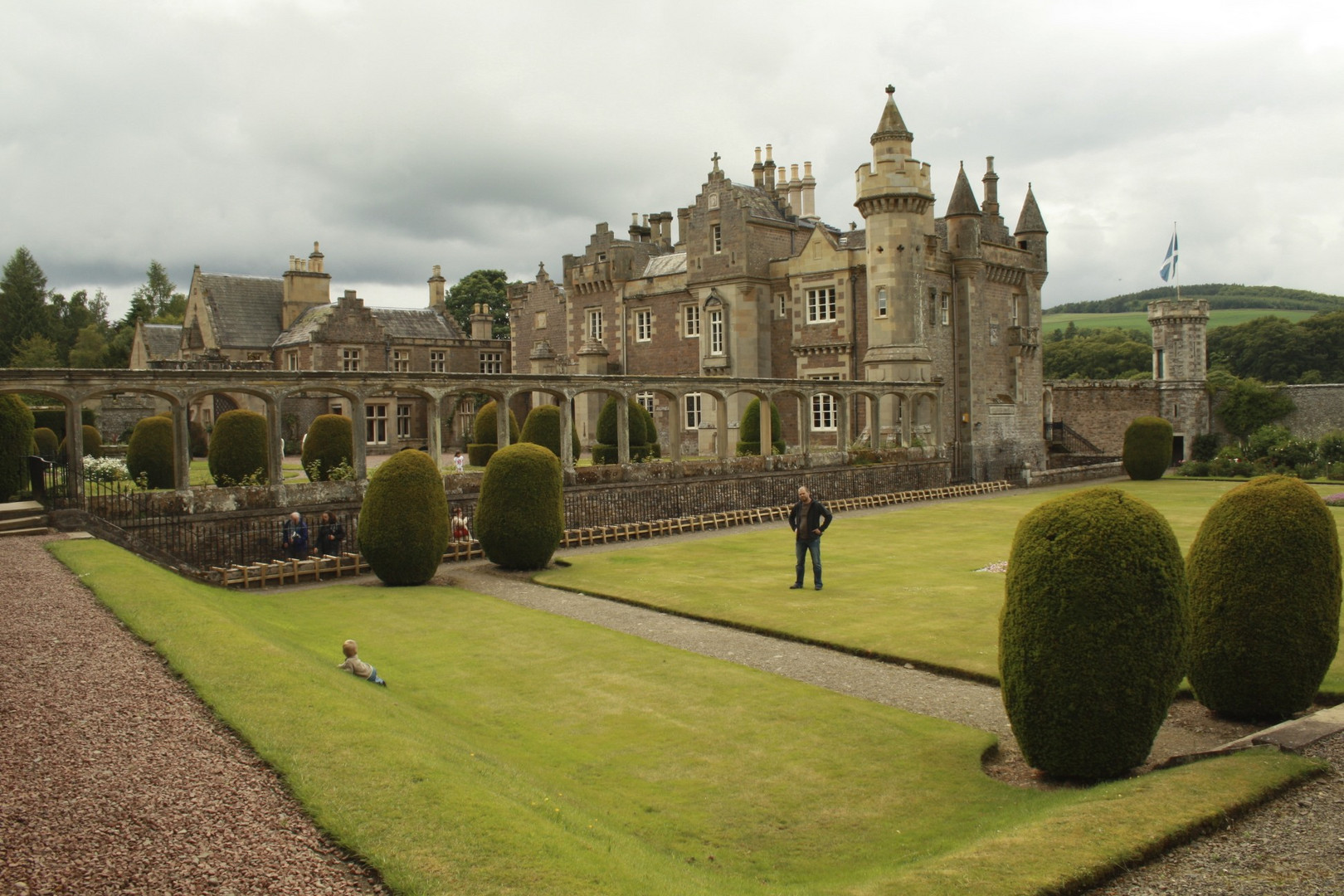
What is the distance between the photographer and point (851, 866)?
637 centimetres

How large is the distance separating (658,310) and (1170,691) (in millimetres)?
39451

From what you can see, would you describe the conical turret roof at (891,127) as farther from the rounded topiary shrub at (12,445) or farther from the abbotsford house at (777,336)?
the rounded topiary shrub at (12,445)

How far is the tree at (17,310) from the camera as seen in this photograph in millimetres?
70750

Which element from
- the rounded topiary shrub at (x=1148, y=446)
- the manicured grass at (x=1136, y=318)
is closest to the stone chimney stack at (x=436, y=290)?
the rounded topiary shrub at (x=1148, y=446)

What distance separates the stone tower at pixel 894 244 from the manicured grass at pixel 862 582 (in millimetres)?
10399

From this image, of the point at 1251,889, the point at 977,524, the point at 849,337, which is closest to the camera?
the point at 1251,889

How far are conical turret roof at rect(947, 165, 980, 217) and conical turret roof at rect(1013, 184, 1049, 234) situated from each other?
615cm

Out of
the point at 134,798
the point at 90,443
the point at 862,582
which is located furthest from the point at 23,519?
the point at 90,443

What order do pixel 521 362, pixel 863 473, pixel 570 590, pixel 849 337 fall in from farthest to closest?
pixel 521 362, pixel 849 337, pixel 863 473, pixel 570 590

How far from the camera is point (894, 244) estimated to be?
36.3m

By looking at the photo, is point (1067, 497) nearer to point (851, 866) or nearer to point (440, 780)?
point (851, 866)

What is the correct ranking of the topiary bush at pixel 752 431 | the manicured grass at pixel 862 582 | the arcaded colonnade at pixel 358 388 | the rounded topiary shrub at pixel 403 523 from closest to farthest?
the manicured grass at pixel 862 582
the rounded topiary shrub at pixel 403 523
the arcaded colonnade at pixel 358 388
the topiary bush at pixel 752 431

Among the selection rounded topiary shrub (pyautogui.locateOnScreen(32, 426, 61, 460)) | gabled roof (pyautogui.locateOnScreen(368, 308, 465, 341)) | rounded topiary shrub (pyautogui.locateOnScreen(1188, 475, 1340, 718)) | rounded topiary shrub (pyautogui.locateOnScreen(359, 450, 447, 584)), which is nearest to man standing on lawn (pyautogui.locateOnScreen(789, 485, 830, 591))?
rounded topiary shrub (pyautogui.locateOnScreen(359, 450, 447, 584))

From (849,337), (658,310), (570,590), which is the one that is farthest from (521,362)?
(570,590)
